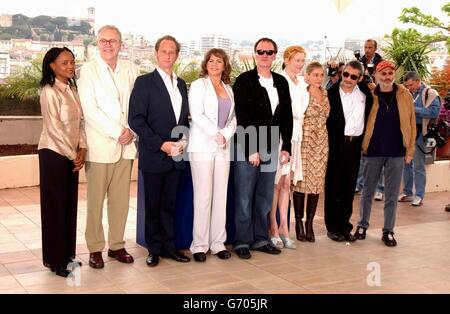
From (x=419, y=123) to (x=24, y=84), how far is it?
4.88m

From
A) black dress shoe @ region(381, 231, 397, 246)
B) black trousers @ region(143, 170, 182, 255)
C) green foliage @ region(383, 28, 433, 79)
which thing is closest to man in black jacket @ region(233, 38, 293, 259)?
black trousers @ region(143, 170, 182, 255)

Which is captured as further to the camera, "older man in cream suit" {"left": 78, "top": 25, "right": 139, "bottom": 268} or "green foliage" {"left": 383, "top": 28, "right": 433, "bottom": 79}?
"green foliage" {"left": 383, "top": 28, "right": 433, "bottom": 79}

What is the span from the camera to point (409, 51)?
32.3 ft

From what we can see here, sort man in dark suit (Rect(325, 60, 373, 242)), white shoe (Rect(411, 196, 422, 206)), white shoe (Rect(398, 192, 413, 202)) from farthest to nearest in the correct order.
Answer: white shoe (Rect(398, 192, 413, 202))
white shoe (Rect(411, 196, 422, 206))
man in dark suit (Rect(325, 60, 373, 242))

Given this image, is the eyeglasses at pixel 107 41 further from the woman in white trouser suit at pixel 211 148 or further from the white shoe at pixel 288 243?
the white shoe at pixel 288 243

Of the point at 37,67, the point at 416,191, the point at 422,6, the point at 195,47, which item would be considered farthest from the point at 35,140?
the point at 422,6

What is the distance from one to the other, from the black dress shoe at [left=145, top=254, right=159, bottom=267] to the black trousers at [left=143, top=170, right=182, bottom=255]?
29mm

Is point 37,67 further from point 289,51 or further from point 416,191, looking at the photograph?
point 416,191

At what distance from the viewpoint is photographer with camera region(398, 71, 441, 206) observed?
276 inches

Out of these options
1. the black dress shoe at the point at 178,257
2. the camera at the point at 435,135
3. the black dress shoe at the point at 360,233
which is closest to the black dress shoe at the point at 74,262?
the black dress shoe at the point at 178,257

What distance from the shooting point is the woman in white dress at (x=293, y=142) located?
5160 millimetres

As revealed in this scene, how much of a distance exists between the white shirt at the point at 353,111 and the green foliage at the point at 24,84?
4.40 m

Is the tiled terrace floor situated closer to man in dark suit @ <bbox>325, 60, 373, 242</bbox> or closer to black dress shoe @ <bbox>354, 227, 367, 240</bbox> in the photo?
black dress shoe @ <bbox>354, 227, 367, 240</bbox>

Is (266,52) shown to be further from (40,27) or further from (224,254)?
(40,27)
